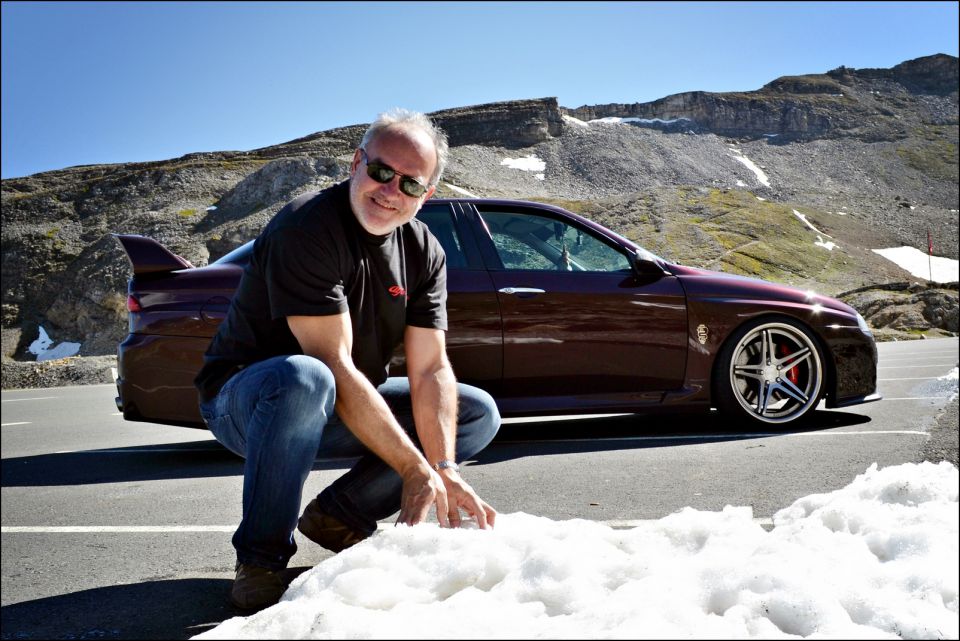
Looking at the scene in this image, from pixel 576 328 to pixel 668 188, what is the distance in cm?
1692

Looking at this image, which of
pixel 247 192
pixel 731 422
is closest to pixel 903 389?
pixel 731 422

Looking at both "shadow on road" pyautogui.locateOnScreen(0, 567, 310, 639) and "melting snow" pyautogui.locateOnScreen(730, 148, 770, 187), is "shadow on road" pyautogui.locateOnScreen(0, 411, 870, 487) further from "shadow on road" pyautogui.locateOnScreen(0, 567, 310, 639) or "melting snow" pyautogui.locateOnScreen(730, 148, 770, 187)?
"melting snow" pyautogui.locateOnScreen(730, 148, 770, 187)

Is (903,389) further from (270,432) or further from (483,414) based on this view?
(270,432)

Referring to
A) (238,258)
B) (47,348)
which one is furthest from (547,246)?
(47,348)

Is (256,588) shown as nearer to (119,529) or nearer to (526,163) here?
(119,529)

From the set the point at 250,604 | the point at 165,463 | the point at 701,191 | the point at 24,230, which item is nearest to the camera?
the point at 250,604

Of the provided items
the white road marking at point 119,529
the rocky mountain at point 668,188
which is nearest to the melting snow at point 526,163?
the rocky mountain at point 668,188

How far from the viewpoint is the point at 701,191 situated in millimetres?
20375

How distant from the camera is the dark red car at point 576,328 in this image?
460 centimetres

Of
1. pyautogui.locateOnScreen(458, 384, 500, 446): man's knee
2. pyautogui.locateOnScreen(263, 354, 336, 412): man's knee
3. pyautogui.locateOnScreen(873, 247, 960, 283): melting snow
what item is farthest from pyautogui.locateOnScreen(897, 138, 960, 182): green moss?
pyautogui.locateOnScreen(263, 354, 336, 412): man's knee

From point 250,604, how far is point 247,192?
52.1 m

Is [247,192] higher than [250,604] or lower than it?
higher

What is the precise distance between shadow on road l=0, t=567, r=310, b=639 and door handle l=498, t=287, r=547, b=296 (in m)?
2.53

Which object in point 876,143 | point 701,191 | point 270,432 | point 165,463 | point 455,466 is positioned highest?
point 876,143
